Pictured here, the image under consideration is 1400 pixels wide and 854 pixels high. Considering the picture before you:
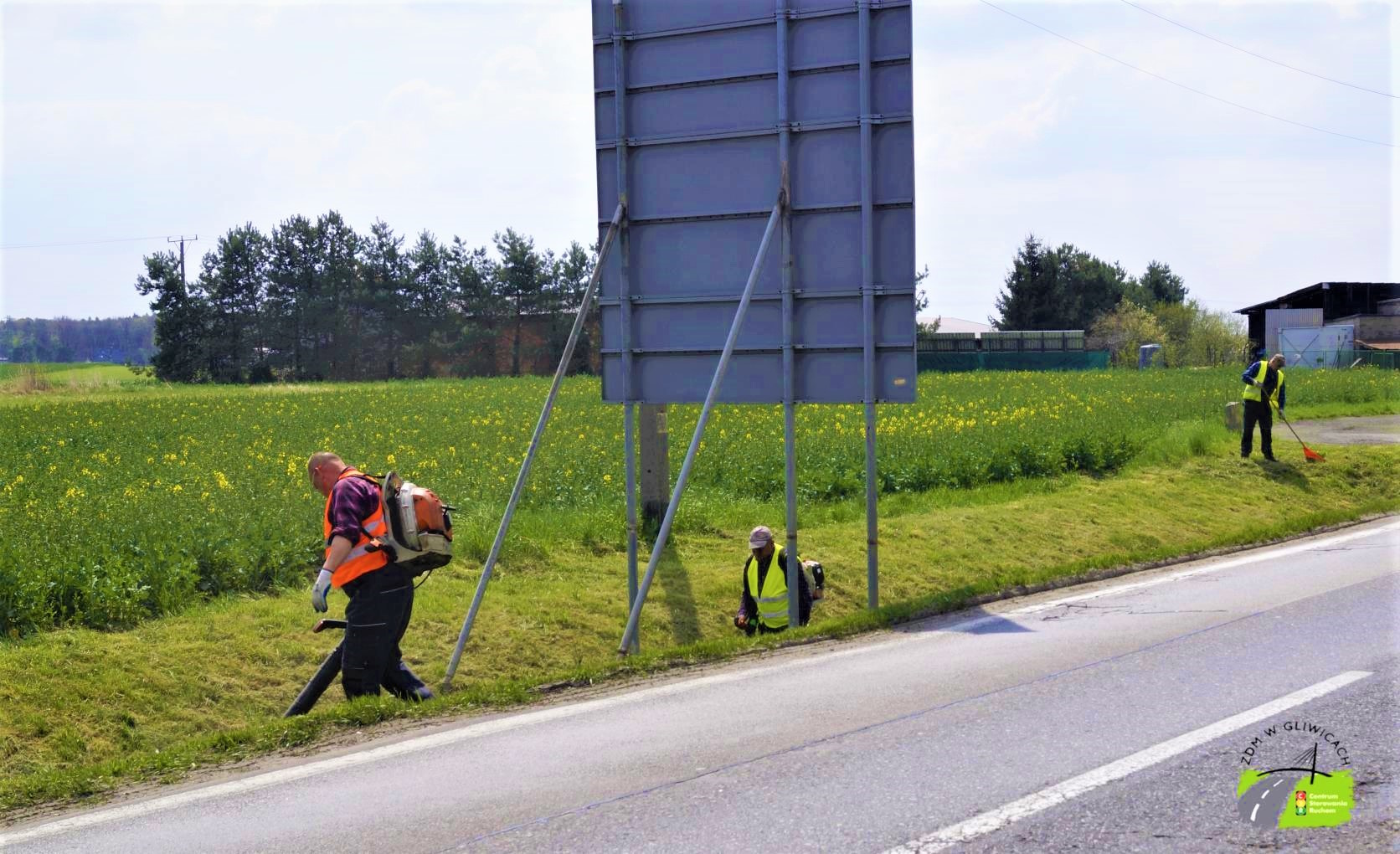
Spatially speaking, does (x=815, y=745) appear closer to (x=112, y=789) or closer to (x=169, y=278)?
(x=112, y=789)

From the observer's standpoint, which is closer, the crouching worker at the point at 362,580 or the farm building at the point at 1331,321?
the crouching worker at the point at 362,580

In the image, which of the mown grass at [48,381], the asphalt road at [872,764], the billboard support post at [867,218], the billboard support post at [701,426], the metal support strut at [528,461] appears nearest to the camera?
the asphalt road at [872,764]

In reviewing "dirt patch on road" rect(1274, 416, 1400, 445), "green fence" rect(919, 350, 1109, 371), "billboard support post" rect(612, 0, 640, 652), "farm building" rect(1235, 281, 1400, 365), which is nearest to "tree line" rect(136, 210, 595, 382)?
"green fence" rect(919, 350, 1109, 371)

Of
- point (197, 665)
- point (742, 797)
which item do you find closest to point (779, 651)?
point (742, 797)

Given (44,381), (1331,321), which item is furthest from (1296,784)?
(1331,321)

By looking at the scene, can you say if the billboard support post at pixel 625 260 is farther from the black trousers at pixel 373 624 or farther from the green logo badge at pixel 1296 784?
the green logo badge at pixel 1296 784

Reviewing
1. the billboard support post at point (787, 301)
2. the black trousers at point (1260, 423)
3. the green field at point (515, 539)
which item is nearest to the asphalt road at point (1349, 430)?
the green field at point (515, 539)

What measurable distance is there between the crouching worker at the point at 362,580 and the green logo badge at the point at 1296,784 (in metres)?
4.85

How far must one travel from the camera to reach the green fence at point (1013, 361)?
215ft

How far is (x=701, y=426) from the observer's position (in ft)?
31.7

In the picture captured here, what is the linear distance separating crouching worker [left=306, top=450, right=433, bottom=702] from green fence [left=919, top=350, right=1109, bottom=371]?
2257 inches

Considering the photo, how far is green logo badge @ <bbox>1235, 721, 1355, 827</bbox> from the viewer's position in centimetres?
513

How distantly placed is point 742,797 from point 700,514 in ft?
29.4

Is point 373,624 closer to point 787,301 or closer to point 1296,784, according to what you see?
point 787,301
